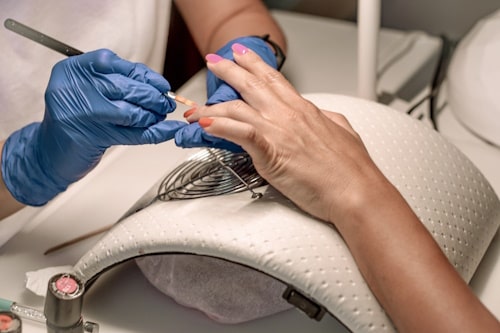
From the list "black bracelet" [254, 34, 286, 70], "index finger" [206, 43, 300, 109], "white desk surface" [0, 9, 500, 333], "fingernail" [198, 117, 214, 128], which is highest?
"index finger" [206, 43, 300, 109]

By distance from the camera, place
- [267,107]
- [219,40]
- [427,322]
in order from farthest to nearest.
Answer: [219,40] → [267,107] → [427,322]

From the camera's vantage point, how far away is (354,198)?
3.17ft

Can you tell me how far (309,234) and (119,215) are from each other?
42 centimetres

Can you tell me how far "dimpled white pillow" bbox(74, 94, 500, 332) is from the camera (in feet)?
3.02

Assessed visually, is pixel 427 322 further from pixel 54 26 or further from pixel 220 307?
pixel 54 26

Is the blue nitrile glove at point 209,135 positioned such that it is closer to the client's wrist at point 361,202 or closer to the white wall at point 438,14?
the client's wrist at point 361,202

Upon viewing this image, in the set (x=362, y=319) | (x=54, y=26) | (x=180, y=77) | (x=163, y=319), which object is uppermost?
(x=54, y=26)

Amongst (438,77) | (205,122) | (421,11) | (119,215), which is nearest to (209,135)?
(205,122)

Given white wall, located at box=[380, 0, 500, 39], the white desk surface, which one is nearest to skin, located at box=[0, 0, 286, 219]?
the white desk surface

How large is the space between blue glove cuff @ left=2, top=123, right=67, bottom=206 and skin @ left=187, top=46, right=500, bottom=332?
27 cm

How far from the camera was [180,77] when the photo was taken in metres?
2.15

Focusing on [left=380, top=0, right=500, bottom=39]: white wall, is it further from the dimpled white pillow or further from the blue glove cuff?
the blue glove cuff

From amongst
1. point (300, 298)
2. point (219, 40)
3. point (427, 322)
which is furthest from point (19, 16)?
point (427, 322)

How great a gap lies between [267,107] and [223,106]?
6 cm
